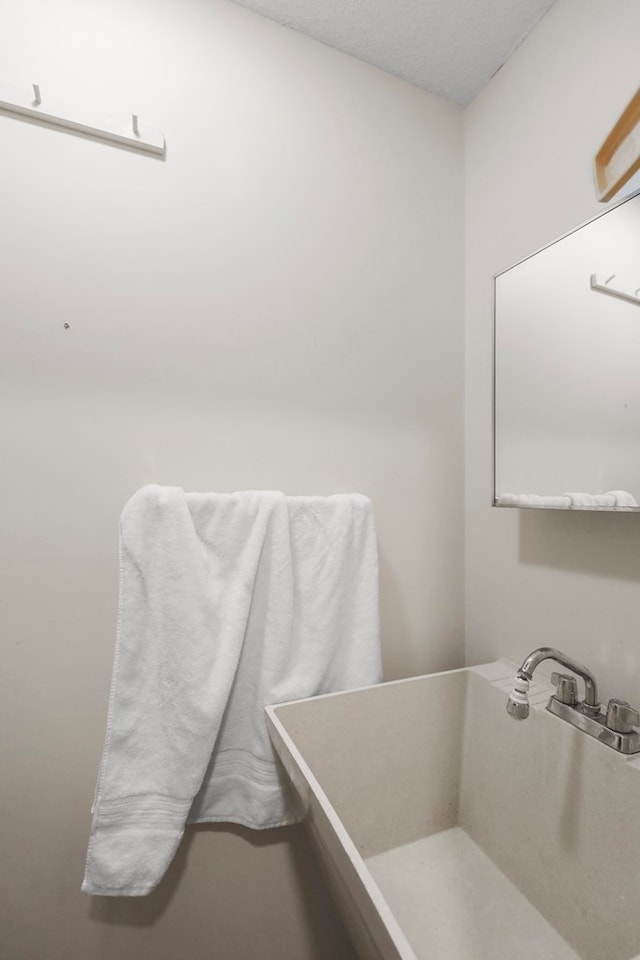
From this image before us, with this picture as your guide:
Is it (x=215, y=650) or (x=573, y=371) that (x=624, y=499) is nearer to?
(x=573, y=371)

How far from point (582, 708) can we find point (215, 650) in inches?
26.4

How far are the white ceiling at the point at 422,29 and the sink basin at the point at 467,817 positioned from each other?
1.46 meters

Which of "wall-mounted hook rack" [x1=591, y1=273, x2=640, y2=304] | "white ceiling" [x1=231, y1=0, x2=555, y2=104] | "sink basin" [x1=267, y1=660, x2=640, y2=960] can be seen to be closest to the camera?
"sink basin" [x1=267, y1=660, x2=640, y2=960]

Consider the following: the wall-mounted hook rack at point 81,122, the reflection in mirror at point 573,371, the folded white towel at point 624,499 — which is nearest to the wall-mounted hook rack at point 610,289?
the reflection in mirror at point 573,371

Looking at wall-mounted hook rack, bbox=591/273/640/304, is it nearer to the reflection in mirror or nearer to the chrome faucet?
the reflection in mirror

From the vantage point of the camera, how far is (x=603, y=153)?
794mm

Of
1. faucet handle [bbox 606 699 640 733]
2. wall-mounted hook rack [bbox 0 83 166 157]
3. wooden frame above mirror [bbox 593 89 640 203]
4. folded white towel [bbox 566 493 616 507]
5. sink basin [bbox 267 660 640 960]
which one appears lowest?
sink basin [bbox 267 660 640 960]

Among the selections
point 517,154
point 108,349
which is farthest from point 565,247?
point 108,349

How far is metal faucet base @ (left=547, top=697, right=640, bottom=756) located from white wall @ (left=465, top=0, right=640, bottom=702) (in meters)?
0.09

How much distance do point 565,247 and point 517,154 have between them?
1.17 ft

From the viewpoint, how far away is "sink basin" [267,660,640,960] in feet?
2.11

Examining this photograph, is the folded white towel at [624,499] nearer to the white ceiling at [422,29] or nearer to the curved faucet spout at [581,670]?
the curved faucet spout at [581,670]

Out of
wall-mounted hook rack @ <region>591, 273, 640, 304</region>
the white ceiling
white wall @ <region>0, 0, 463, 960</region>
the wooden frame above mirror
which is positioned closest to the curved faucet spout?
white wall @ <region>0, 0, 463, 960</region>

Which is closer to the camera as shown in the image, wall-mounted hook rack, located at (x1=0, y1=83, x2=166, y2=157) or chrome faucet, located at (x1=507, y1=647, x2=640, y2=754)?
chrome faucet, located at (x1=507, y1=647, x2=640, y2=754)
